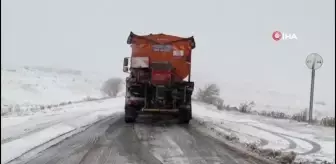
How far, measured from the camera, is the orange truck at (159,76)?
47.8 ft

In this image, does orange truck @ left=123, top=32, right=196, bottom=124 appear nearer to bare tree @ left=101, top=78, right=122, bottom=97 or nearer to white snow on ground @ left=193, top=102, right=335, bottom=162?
white snow on ground @ left=193, top=102, right=335, bottom=162

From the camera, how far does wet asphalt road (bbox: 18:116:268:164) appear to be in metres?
7.52

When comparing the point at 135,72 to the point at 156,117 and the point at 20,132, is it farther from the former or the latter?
the point at 20,132

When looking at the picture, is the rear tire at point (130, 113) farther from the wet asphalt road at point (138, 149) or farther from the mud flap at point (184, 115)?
the wet asphalt road at point (138, 149)

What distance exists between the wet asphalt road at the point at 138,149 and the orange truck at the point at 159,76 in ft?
7.50

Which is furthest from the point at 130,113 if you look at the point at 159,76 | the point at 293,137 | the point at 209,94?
the point at 209,94

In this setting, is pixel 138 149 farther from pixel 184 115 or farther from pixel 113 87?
pixel 113 87

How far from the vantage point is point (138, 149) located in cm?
887

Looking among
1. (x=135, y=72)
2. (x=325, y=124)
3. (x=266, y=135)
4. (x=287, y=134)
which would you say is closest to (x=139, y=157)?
(x=266, y=135)

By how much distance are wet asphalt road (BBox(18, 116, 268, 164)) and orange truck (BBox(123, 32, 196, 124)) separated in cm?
229

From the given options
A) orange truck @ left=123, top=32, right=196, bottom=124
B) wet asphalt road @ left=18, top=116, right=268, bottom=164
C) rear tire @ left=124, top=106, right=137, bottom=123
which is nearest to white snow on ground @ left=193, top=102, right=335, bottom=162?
wet asphalt road @ left=18, top=116, right=268, bottom=164

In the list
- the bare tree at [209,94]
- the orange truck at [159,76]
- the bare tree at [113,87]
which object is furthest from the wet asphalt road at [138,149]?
the bare tree at [113,87]

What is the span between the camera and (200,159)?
7789mm

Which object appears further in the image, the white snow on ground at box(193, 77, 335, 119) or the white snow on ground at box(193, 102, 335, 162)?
the white snow on ground at box(193, 77, 335, 119)
